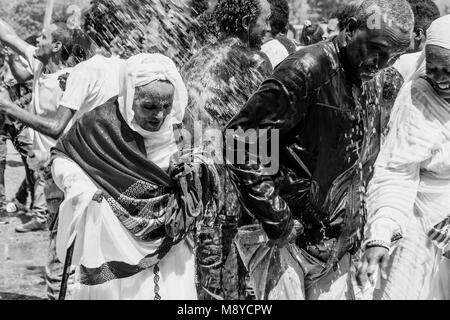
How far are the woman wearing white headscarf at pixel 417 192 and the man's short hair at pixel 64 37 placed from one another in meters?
2.87

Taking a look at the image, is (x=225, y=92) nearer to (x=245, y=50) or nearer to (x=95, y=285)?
(x=245, y=50)

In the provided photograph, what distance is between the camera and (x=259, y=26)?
22.2ft

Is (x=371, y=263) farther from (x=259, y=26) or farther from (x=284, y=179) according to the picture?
(x=259, y=26)

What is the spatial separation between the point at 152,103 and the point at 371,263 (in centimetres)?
132

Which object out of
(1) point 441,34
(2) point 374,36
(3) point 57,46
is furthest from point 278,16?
(2) point 374,36

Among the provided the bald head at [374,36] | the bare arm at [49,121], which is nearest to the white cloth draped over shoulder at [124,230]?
the bare arm at [49,121]

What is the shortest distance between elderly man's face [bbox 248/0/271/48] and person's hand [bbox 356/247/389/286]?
7.26 ft

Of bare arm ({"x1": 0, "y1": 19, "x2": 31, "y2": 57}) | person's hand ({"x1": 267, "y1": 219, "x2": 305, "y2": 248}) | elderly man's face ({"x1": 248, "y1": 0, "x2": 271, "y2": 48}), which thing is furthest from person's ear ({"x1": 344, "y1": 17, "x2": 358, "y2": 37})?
bare arm ({"x1": 0, "y1": 19, "x2": 31, "y2": 57})

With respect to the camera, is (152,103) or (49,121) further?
(49,121)

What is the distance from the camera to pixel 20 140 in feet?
34.1

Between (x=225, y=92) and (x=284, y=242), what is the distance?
5.35 ft

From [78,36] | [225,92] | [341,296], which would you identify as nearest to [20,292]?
[78,36]

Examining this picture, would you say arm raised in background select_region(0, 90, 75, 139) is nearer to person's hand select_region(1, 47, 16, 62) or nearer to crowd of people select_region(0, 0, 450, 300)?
crowd of people select_region(0, 0, 450, 300)

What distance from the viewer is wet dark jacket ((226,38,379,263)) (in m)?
4.76
